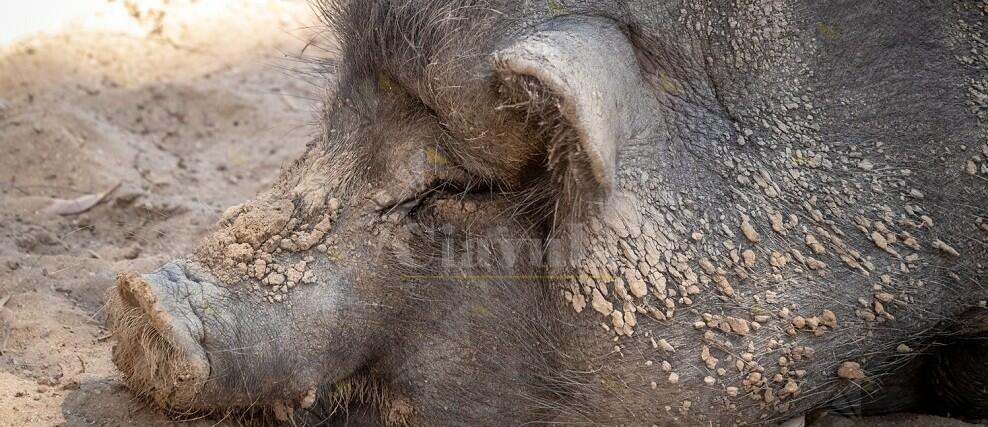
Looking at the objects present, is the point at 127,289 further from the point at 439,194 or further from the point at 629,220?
the point at 629,220

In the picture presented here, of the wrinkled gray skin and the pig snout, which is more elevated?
the wrinkled gray skin

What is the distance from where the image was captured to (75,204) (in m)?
3.47

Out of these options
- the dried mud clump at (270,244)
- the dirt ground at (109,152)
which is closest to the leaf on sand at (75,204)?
the dirt ground at (109,152)

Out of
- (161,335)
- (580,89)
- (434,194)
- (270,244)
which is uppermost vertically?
(580,89)

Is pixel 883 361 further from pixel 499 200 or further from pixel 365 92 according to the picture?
pixel 365 92

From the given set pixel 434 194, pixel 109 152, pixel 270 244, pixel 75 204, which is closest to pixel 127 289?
pixel 270 244

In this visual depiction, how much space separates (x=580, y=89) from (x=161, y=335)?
964 mm

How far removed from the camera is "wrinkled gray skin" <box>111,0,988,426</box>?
202cm

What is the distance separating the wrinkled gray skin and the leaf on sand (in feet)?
4.43

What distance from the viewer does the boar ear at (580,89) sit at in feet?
5.98

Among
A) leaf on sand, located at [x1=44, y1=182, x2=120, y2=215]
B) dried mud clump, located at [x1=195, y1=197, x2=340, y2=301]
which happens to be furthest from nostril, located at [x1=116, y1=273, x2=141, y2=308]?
leaf on sand, located at [x1=44, y1=182, x2=120, y2=215]

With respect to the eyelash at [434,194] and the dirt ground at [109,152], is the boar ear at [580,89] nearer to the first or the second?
the eyelash at [434,194]

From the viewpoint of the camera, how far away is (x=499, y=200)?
7.22 ft

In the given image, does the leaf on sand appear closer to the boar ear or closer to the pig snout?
the pig snout
